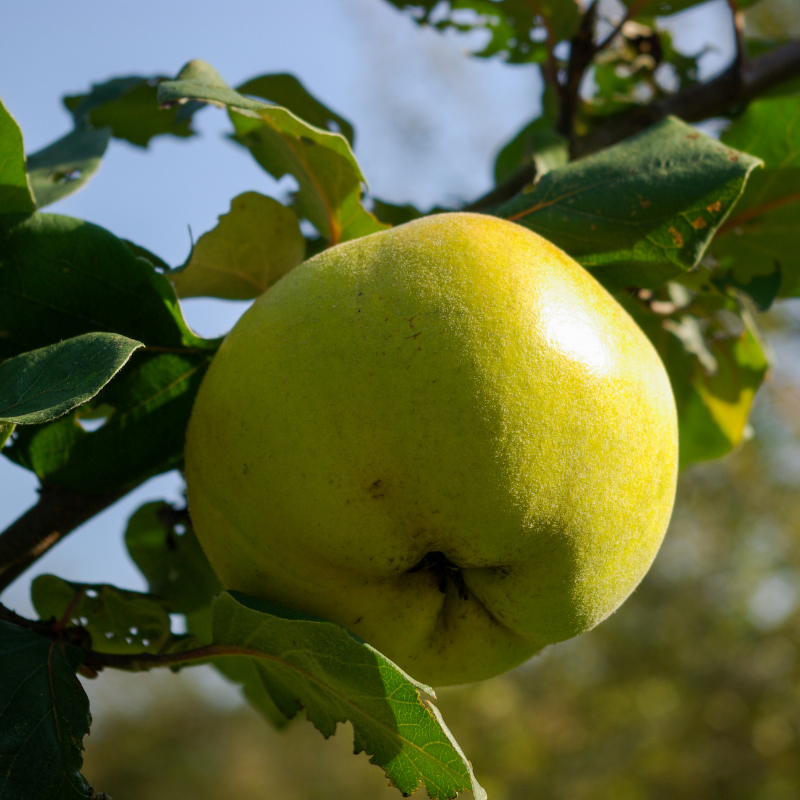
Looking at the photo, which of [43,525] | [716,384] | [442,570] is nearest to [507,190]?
[716,384]

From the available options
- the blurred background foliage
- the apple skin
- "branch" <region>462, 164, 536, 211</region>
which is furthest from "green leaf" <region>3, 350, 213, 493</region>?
the blurred background foliage

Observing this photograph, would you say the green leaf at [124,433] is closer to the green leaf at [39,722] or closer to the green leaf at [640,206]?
the green leaf at [39,722]

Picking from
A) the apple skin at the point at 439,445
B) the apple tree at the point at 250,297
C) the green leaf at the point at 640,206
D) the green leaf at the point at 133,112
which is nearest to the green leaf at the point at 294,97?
the apple tree at the point at 250,297

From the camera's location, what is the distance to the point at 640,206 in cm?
78

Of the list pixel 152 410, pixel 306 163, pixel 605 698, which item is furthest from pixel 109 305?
pixel 605 698

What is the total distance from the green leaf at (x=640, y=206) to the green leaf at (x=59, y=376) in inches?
18.2

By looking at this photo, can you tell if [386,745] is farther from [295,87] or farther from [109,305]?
[295,87]

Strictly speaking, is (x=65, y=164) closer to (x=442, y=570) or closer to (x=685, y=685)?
(x=442, y=570)

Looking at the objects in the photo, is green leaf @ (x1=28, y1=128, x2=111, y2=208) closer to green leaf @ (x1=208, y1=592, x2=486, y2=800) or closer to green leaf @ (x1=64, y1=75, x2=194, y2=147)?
green leaf @ (x1=64, y1=75, x2=194, y2=147)

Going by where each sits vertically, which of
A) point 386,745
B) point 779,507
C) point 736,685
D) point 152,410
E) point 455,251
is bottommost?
point 736,685

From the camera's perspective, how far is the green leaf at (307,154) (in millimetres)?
736

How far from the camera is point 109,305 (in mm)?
761

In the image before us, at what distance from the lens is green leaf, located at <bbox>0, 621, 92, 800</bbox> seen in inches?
23.5

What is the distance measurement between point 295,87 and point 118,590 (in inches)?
31.9
